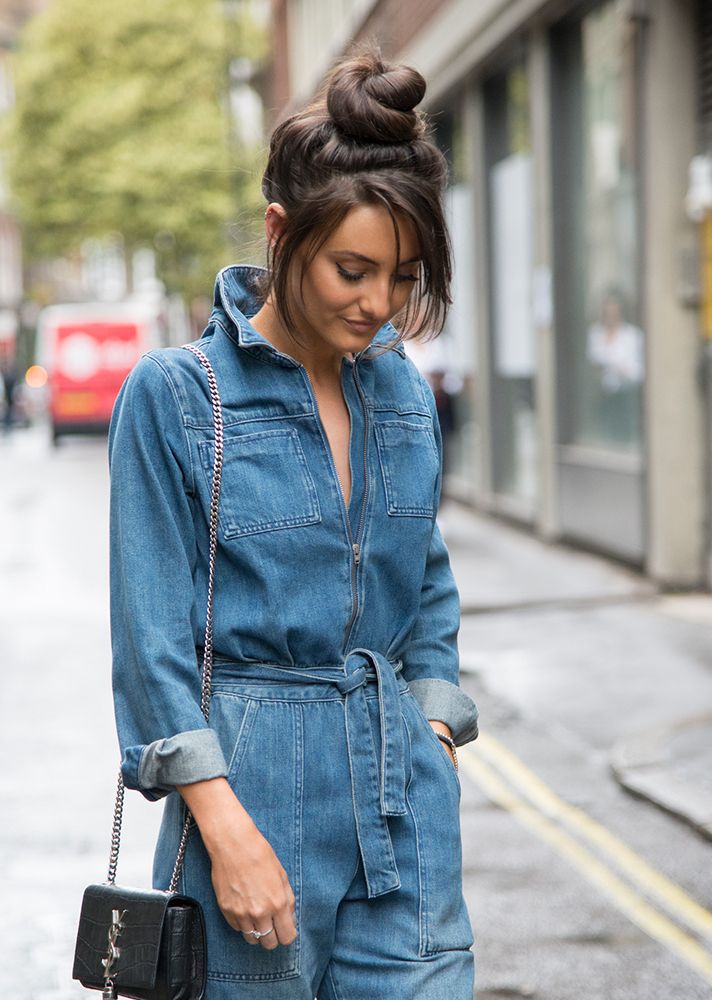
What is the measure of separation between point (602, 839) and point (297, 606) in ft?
11.2

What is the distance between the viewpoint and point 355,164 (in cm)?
204

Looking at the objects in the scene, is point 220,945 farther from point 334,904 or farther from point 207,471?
point 207,471

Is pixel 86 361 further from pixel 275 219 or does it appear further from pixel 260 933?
pixel 260 933

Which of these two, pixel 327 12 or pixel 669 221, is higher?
pixel 327 12

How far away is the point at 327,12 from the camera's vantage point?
76.8 ft

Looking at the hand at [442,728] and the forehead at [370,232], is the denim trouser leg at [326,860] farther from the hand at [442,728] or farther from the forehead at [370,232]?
the forehead at [370,232]

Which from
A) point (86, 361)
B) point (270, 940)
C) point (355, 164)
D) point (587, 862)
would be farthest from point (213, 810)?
point (86, 361)

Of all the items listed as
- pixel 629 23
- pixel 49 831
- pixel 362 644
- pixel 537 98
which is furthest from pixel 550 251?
pixel 362 644

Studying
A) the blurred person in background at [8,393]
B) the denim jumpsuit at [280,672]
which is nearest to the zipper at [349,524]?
the denim jumpsuit at [280,672]

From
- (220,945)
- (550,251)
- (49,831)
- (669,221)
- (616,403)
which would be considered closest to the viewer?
(220,945)

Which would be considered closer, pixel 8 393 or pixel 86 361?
pixel 86 361

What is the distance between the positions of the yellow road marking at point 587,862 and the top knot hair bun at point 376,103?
104 inches

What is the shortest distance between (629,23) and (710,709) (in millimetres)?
4999

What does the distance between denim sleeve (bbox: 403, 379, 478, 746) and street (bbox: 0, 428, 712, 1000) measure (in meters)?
1.79
